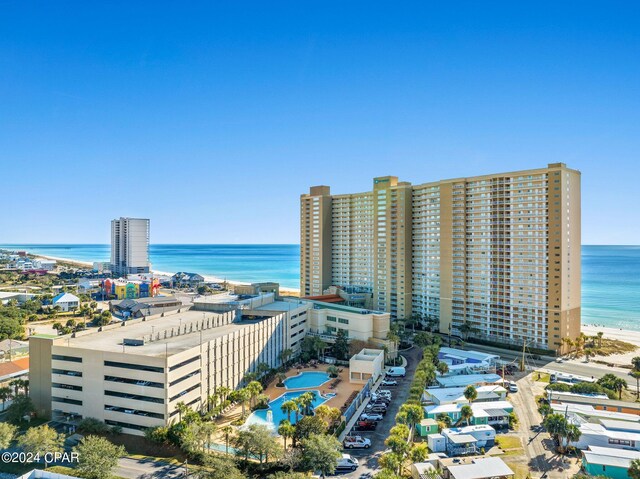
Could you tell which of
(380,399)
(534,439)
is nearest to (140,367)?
(380,399)

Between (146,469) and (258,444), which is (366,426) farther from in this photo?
(146,469)

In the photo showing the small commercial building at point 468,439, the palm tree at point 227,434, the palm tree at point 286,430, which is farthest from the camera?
the small commercial building at point 468,439

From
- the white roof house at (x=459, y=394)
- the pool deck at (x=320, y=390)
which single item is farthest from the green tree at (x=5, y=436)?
the white roof house at (x=459, y=394)

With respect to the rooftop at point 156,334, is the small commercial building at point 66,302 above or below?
below

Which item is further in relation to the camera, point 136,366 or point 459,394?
point 459,394

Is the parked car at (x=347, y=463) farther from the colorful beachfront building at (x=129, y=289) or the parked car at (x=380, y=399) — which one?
the colorful beachfront building at (x=129, y=289)
